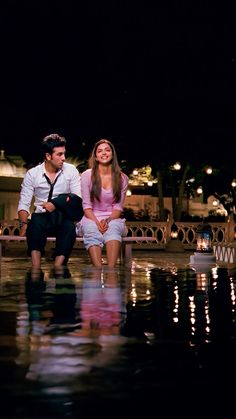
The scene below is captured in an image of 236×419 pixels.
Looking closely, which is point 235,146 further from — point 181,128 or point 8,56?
point 8,56

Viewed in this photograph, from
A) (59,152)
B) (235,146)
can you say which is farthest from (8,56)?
(59,152)

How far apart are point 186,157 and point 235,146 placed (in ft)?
6.50

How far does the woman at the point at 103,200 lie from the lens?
11.5 metres

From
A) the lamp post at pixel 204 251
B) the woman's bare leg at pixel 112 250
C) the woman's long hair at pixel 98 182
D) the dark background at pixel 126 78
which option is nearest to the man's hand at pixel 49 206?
the woman's long hair at pixel 98 182

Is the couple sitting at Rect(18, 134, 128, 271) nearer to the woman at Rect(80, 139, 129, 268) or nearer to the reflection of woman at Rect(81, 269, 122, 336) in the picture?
the woman at Rect(80, 139, 129, 268)

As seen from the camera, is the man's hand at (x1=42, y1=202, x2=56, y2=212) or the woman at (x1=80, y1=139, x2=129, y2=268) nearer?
the man's hand at (x1=42, y1=202, x2=56, y2=212)

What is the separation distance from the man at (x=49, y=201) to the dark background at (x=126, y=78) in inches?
562

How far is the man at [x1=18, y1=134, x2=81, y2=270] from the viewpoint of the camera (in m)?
11.4

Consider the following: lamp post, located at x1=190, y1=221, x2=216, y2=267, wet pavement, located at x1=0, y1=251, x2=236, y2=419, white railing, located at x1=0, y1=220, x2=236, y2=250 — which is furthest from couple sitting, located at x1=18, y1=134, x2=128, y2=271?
white railing, located at x1=0, y1=220, x2=236, y2=250

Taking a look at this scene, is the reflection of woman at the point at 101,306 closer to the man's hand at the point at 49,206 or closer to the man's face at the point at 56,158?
the man's hand at the point at 49,206

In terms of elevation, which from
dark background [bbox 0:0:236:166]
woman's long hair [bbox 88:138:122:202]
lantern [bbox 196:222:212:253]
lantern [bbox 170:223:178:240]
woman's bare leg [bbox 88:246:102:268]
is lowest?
woman's bare leg [bbox 88:246:102:268]

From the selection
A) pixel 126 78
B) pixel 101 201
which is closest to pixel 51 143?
pixel 101 201

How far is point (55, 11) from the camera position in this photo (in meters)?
25.4

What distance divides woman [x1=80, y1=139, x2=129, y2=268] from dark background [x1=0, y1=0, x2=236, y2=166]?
47.4 ft
